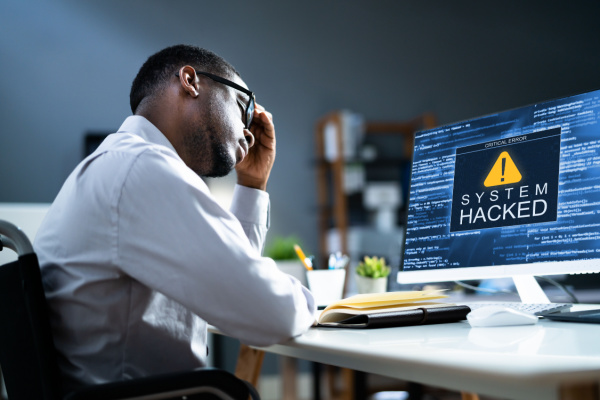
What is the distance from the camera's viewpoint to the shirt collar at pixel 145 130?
1.16 meters

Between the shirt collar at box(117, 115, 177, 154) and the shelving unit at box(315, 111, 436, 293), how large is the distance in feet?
11.6

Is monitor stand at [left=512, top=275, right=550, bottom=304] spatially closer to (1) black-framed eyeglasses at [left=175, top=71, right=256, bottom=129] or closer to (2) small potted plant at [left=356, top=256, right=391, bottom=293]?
(2) small potted plant at [left=356, top=256, right=391, bottom=293]

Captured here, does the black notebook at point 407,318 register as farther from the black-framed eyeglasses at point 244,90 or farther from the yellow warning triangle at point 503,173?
the black-framed eyeglasses at point 244,90

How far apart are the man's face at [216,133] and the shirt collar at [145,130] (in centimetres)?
5

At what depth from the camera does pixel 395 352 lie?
2.36 feet

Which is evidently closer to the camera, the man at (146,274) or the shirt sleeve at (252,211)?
the man at (146,274)

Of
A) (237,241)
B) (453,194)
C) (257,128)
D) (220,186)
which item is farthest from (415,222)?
(220,186)

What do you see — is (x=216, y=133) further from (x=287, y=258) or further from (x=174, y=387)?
(x=287, y=258)

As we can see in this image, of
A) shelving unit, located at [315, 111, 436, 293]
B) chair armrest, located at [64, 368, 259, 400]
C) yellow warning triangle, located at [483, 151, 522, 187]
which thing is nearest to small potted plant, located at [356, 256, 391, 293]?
yellow warning triangle, located at [483, 151, 522, 187]

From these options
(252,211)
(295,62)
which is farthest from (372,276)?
(295,62)

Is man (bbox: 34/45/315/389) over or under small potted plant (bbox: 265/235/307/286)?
over

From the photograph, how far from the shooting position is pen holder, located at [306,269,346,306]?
1.46 metres

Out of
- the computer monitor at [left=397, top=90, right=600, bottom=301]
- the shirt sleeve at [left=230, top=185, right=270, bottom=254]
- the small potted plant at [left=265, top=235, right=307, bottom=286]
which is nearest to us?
the computer monitor at [left=397, top=90, right=600, bottom=301]

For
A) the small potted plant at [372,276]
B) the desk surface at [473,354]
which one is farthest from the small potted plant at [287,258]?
the desk surface at [473,354]
